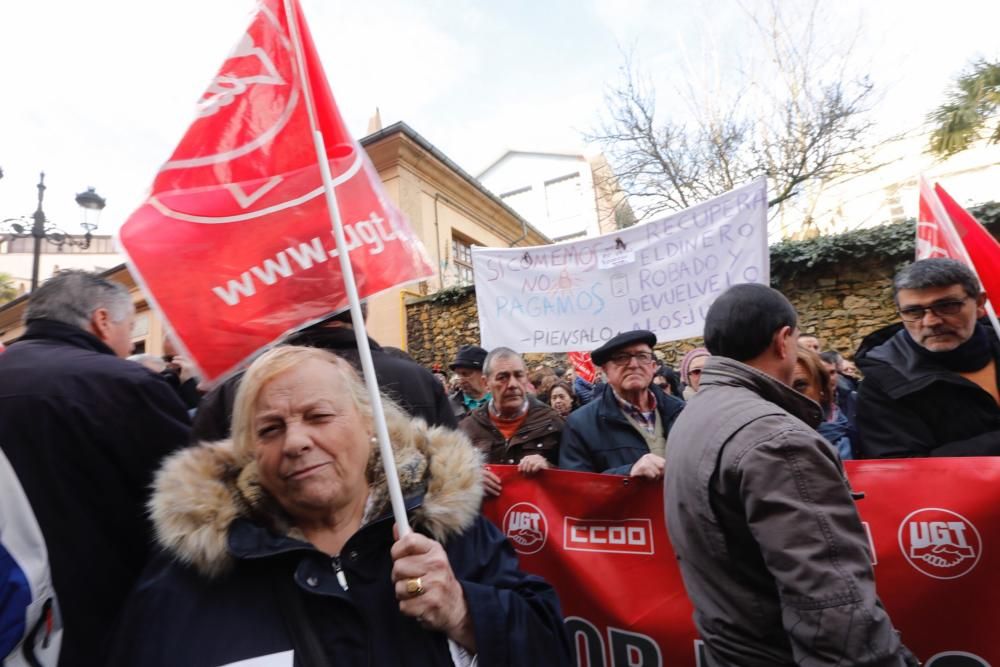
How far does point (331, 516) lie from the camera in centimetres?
160

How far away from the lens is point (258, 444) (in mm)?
1592

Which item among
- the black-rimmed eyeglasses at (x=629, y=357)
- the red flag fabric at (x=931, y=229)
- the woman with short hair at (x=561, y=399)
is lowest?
the woman with short hair at (x=561, y=399)

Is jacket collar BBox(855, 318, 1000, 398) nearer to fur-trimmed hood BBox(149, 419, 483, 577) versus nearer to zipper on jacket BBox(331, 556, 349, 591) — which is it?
fur-trimmed hood BBox(149, 419, 483, 577)

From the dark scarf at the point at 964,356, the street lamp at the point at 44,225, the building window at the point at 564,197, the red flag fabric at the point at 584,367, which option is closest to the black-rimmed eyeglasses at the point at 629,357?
the dark scarf at the point at 964,356

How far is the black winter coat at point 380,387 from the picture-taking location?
1935mm

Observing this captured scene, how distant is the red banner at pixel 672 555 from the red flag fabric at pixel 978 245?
136 centimetres

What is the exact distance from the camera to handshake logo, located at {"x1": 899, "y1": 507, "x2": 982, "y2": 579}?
6.97 ft

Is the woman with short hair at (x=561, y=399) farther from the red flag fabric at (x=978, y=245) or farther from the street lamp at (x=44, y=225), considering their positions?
the street lamp at (x=44, y=225)

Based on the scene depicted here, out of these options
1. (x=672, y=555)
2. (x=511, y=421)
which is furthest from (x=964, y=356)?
(x=511, y=421)

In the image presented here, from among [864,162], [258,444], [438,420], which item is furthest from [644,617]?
[864,162]

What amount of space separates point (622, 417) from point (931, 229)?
2.15m

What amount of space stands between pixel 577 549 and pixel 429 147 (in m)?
12.0

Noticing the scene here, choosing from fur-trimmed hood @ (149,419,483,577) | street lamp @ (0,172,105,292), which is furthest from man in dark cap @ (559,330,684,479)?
street lamp @ (0,172,105,292)

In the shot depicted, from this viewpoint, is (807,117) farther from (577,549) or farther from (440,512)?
(440,512)
